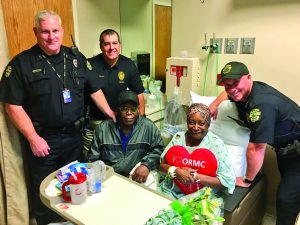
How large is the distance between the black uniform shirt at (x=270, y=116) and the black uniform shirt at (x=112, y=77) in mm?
947

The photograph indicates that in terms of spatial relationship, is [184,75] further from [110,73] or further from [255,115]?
[255,115]

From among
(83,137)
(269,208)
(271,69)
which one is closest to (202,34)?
(271,69)

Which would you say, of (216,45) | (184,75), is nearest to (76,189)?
(184,75)

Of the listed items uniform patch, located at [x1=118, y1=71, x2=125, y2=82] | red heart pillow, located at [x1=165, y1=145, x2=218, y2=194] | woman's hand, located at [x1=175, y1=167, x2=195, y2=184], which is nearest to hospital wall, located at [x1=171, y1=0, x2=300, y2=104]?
uniform patch, located at [x1=118, y1=71, x2=125, y2=82]

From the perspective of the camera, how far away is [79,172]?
4.20 ft

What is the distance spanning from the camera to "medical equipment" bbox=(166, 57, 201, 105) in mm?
2330

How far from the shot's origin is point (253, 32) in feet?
6.61

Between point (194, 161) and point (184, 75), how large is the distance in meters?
1.06

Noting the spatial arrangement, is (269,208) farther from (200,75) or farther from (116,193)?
(116,193)

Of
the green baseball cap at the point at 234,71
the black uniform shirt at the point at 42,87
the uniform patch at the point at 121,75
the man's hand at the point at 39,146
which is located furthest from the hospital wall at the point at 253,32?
the man's hand at the point at 39,146

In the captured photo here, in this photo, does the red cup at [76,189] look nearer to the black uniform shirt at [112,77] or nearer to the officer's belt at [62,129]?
the officer's belt at [62,129]

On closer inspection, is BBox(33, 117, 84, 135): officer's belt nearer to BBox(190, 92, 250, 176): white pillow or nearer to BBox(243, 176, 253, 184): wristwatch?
BBox(190, 92, 250, 176): white pillow

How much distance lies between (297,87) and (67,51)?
5.72 feet

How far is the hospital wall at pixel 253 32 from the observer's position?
1.86 metres
